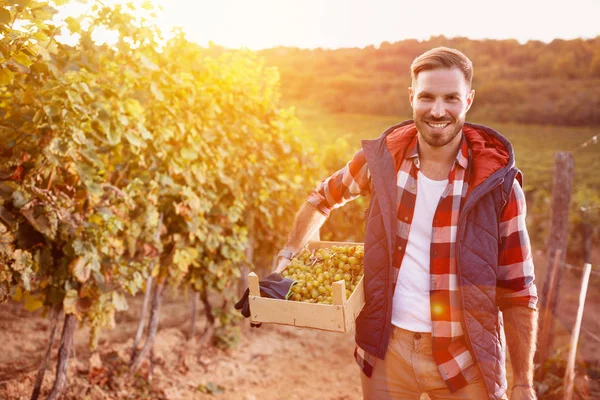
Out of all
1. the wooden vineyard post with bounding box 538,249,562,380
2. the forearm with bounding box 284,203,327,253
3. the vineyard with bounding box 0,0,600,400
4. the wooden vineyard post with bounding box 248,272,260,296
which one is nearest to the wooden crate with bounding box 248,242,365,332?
the wooden vineyard post with bounding box 248,272,260,296

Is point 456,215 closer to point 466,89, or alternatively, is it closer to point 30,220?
point 466,89

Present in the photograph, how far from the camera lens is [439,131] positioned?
78.9 inches

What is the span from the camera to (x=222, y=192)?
4.91 metres

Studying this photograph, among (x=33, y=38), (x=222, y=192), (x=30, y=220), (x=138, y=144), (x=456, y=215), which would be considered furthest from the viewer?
(x=222, y=192)

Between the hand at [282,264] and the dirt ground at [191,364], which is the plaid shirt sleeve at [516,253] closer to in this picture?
the hand at [282,264]

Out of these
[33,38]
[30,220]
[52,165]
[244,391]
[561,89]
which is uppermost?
[561,89]

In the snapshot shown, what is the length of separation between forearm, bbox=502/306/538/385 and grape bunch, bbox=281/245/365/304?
0.62 m

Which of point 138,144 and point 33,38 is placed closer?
point 33,38

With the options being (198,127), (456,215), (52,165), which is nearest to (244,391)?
(198,127)

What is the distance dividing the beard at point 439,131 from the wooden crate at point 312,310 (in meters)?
0.62

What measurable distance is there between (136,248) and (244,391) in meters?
1.60

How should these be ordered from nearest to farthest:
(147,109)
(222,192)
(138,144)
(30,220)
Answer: (30,220), (138,144), (147,109), (222,192)

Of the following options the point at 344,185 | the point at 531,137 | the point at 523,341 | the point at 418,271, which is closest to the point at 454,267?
the point at 418,271

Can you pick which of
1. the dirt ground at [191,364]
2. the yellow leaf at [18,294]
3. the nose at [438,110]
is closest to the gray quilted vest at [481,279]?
the nose at [438,110]
